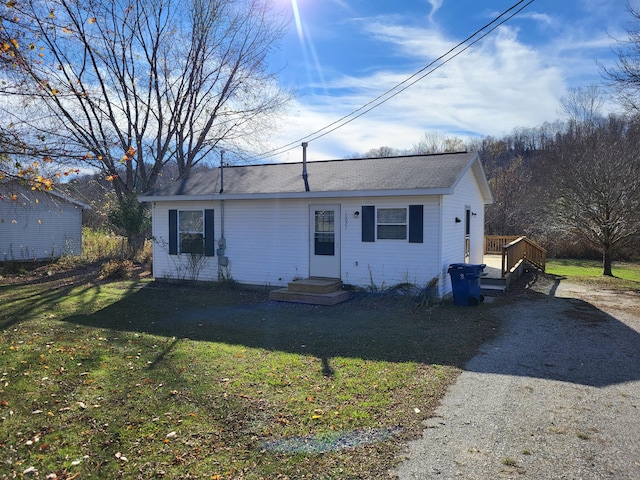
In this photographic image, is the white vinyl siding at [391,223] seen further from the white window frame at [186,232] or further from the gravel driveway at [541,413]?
the white window frame at [186,232]

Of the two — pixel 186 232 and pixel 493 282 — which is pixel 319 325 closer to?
pixel 493 282

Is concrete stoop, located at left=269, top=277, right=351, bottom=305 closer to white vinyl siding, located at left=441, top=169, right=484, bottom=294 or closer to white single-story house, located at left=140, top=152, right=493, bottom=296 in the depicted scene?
white single-story house, located at left=140, top=152, right=493, bottom=296

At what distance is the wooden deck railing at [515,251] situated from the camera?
12.5 meters

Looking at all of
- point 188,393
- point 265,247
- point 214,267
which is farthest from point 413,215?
point 188,393

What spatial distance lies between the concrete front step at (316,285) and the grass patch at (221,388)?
129 cm

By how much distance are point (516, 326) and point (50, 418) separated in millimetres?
7150

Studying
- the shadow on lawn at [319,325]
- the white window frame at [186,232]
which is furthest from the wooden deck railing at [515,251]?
the white window frame at [186,232]

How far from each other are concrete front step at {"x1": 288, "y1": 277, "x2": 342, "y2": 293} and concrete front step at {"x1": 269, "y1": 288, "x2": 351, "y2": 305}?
0.10m

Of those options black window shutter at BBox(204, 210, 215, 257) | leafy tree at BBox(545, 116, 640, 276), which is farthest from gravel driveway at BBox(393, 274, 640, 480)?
leafy tree at BBox(545, 116, 640, 276)

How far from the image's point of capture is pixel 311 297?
10.1m

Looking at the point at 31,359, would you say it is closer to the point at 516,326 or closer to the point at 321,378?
the point at 321,378

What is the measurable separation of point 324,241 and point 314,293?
1.52 meters

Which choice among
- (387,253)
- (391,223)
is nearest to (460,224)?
(391,223)

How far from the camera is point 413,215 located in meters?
10.2
